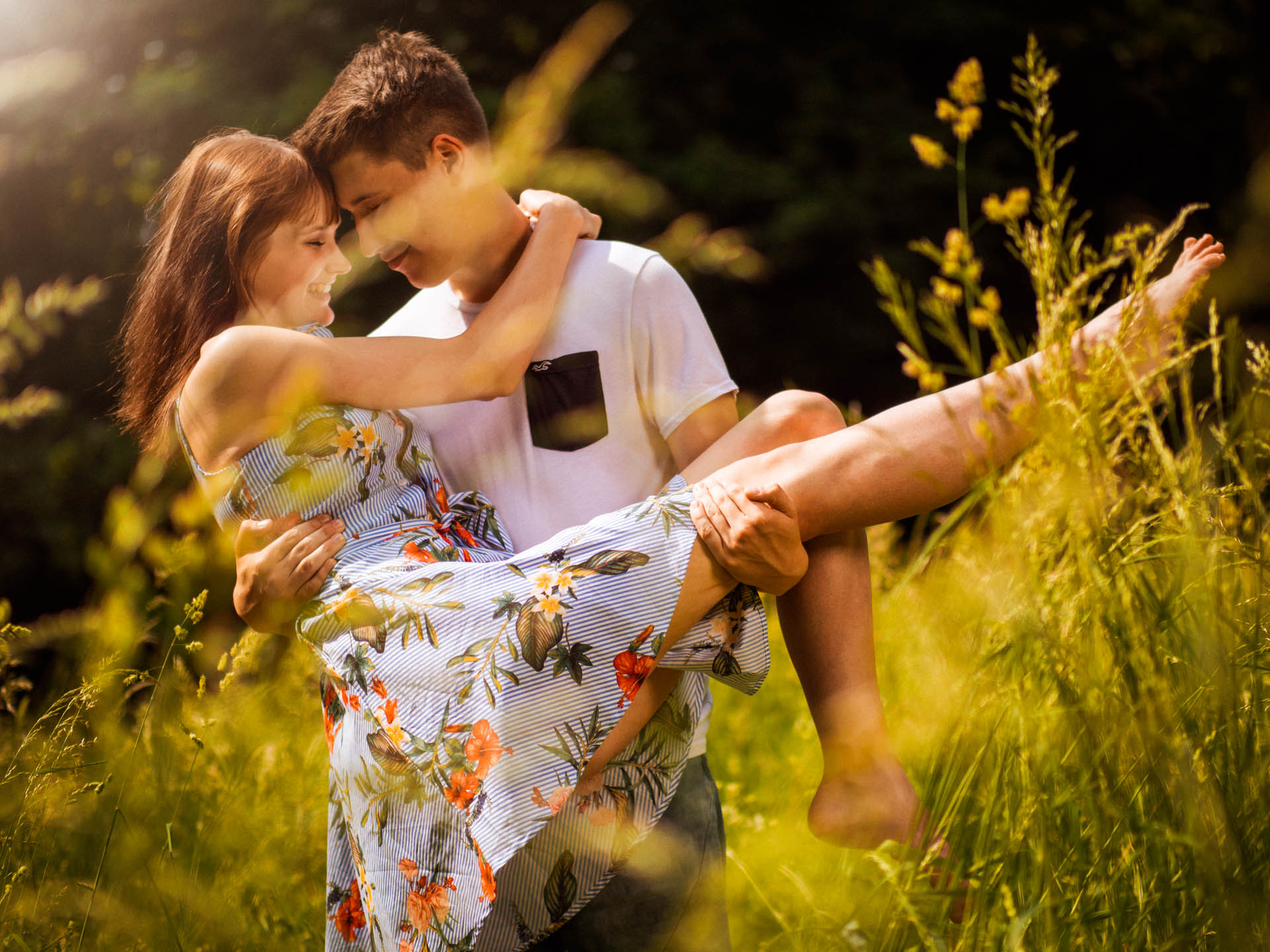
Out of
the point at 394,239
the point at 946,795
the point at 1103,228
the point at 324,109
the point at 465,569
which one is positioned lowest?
the point at 1103,228

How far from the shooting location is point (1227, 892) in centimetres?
74

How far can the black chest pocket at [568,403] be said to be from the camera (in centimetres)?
147

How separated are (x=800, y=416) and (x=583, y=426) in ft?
1.22

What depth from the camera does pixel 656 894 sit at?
1.33 m

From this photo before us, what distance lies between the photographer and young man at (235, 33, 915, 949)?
119 cm

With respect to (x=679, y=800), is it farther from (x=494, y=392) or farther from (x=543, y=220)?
(x=543, y=220)

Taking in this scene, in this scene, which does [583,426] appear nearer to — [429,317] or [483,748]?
[429,317]

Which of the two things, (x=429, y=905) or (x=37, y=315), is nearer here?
(x=37, y=315)

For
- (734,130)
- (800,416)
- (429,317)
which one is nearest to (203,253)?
(429,317)

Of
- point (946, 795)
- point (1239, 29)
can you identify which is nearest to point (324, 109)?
point (946, 795)

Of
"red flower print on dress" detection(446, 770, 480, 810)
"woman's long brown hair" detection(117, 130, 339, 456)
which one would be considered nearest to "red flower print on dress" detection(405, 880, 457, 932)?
"red flower print on dress" detection(446, 770, 480, 810)

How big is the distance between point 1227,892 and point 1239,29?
180 inches

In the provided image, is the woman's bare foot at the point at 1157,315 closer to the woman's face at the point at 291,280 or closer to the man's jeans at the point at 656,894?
the man's jeans at the point at 656,894

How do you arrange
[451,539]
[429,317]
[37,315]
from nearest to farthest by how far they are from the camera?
[37,315], [451,539], [429,317]
